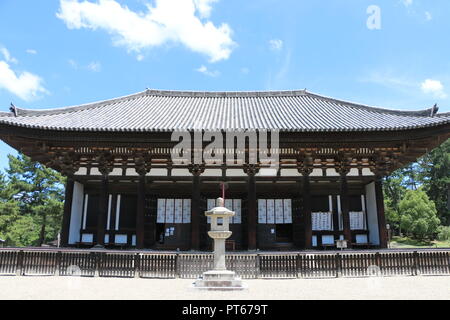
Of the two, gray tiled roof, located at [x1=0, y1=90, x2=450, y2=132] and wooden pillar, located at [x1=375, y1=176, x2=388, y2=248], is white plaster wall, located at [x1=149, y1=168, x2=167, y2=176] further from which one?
wooden pillar, located at [x1=375, y1=176, x2=388, y2=248]

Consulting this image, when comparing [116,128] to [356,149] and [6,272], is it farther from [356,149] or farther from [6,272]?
[356,149]

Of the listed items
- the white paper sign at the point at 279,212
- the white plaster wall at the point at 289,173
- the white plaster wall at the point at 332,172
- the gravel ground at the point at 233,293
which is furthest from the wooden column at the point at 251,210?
the white plaster wall at the point at 332,172

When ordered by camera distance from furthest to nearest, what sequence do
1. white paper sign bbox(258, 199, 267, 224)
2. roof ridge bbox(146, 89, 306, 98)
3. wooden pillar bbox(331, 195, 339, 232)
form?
roof ridge bbox(146, 89, 306, 98) → white paper sign bbox(258, 199, 267, 224) → wooden pillar bbox(331, 195, 339, 232)

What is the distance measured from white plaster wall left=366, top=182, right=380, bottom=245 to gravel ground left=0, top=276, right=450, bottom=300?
3668 mm

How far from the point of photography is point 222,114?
1689 centimetres

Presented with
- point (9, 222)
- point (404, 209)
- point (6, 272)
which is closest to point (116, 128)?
point (6, 272)

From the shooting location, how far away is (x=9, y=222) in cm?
3266

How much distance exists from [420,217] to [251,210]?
34.4 m

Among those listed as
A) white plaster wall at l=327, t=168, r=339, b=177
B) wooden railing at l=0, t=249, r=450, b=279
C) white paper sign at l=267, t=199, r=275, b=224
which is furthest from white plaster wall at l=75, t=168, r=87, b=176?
white plaster wall at l=327, t=168, r=339, b=177

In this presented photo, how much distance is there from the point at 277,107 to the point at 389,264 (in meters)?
10.3

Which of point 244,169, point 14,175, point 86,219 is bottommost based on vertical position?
point 86,219

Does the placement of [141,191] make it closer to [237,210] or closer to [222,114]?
[237,210]

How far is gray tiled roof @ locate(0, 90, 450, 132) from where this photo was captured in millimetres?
A: 12688

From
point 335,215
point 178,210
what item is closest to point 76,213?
point 178,210
